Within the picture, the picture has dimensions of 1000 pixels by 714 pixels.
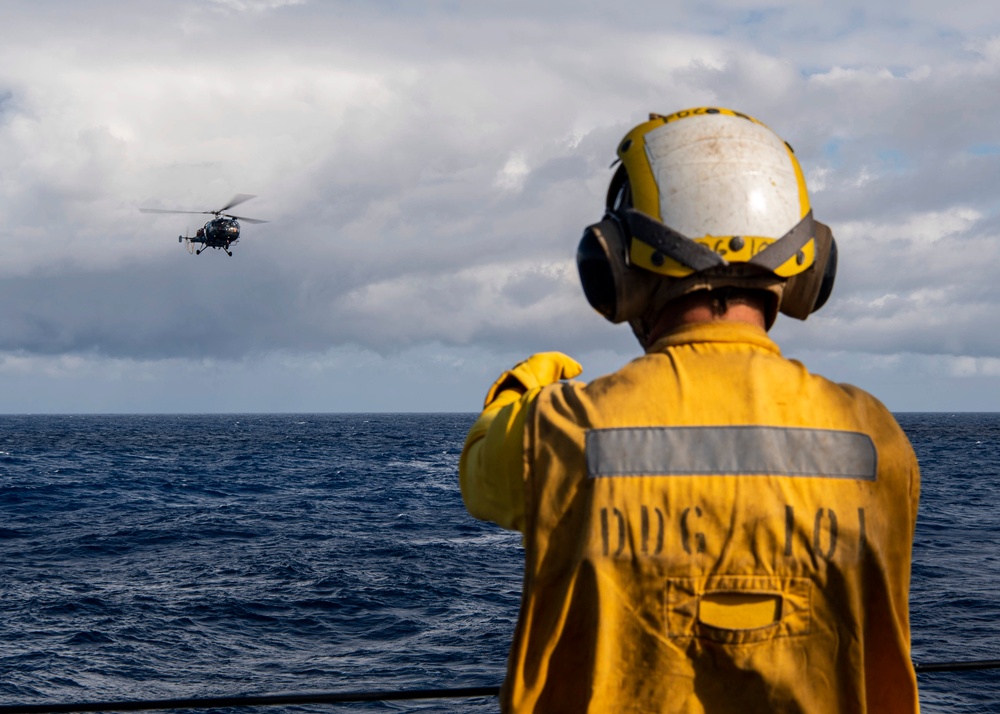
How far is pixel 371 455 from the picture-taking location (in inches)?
3622

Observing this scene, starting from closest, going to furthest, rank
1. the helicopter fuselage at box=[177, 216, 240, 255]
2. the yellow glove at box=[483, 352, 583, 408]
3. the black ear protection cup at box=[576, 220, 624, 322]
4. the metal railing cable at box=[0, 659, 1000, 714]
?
the black ear protection cup at box=[576, 220, 624, 322], the yellow glove at box=[483, 352, 583, 408], the metal railing cable at box=[0, 659, 1000, 714], the helicopter fuselage at box=[177, 216, 240, 255]

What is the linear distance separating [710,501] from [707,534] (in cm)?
6

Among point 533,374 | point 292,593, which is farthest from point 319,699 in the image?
point 292,593

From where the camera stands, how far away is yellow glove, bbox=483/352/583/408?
7.09 ft

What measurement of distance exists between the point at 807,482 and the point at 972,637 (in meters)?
23.6

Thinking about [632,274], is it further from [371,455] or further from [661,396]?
[371,455]

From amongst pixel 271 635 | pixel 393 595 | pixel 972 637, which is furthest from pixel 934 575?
pixel 271 635

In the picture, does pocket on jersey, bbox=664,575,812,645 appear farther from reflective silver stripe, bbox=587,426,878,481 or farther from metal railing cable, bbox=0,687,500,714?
metal railing cable, bbox=0,687,500,714

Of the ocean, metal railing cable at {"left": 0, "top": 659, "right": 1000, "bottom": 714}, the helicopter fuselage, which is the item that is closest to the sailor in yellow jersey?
metal railing cable at {"left": 0, "top": 659, "right": 1000, "bottom": 714}

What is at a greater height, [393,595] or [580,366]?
[580,366]

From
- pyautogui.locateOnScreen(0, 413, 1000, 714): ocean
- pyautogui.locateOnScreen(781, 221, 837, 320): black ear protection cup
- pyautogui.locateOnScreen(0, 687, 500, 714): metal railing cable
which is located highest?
pyautogui.locateOnScreen(781, 221, 837, 320): black ear protection cup

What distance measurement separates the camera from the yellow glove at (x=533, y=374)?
2160mm

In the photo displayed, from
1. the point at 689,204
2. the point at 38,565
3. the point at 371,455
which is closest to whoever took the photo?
the point at 689,204

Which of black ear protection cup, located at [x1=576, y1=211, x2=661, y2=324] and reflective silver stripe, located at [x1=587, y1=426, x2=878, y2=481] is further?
black ear protection cup, located at [x1=576, y1=211, x2=661, y2=324]
